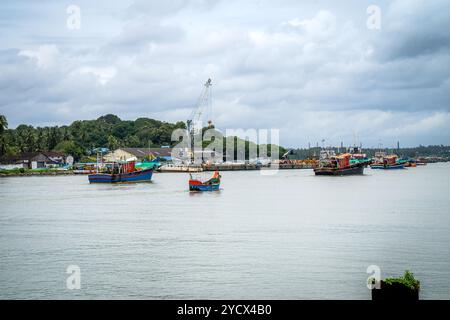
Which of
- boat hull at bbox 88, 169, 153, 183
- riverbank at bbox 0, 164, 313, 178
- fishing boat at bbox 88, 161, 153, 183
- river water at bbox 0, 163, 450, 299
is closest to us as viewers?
river water at bbox 0, 163, 450, 299

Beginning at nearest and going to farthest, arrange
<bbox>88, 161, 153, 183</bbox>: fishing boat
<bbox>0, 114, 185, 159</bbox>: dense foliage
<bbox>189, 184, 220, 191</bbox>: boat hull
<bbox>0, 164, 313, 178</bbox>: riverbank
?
1. <bbox>189, 184, 220, 191</bbox>: boat hull
2. <bbox>88, 161, 153, 183</bbox>: fishing boat
3. <bbox>0, 164, 313, 178</bbox>: riverbank
4. <bbox>0, 114, 185, 159</bbox>: dense foliage

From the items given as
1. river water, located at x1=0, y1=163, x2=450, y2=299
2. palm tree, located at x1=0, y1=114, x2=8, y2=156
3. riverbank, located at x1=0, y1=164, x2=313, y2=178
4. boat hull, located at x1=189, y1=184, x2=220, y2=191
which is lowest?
river water, located at x1=0, y1=163, x2=450, y2=299

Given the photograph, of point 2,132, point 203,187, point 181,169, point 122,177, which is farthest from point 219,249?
point 181,169

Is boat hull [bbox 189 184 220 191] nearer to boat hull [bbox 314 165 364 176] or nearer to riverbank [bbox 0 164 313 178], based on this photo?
riverbank [bbox 0 164 313 178]

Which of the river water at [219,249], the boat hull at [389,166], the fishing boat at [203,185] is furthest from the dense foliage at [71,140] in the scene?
the river water at [219,249]

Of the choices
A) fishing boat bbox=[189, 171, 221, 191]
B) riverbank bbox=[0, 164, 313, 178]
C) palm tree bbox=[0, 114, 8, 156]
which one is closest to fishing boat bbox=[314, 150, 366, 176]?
riverbank bbox=[0, 164, 313, 178]

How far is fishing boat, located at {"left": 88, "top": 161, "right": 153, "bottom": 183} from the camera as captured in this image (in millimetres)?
92875

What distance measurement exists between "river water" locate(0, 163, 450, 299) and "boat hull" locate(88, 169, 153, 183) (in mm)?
38216

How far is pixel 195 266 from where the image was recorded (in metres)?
25.5

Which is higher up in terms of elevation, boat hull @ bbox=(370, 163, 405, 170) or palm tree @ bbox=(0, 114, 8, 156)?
palm tree @ bbox=(0, 114, 8, 156)

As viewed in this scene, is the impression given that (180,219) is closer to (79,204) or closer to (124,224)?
(124,224)

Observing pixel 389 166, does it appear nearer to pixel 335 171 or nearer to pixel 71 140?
pixel 335 171
